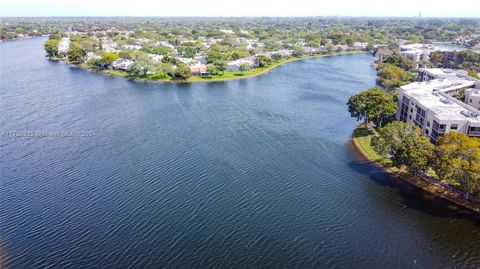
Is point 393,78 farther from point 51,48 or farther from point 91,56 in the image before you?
point 51,48

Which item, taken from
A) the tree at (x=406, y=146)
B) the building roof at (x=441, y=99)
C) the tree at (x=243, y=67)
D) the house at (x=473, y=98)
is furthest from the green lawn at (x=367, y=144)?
the tree at (x=243, y=67)

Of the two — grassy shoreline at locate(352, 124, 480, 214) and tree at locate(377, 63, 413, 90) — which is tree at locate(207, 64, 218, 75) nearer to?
tree at locate(377, 63, 413, 90)

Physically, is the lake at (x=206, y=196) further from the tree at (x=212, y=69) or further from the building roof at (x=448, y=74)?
the tree at (x=212, y=69)

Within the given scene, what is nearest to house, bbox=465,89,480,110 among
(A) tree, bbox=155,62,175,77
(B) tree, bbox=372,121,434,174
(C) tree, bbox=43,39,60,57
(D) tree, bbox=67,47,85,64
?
(B) tree, bbox=372,121,434,174

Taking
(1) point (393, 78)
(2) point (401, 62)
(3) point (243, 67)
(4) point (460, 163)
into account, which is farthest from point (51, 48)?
(4) point (460, 163)

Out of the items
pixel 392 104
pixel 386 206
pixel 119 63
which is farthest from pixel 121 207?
pixel 119 63

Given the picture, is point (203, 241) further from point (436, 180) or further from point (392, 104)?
point (392, 104)
